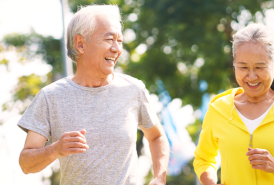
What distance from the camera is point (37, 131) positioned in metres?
2.26

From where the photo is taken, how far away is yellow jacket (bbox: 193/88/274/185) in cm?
227

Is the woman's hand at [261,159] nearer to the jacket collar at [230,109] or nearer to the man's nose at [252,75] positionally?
the jacket collar at [230,109]

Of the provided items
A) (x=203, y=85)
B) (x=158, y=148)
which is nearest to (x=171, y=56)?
(x=203, y=85)

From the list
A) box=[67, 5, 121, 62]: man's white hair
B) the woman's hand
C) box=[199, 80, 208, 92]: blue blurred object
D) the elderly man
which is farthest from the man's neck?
box=[199, 80, 208, 92]: blue blurred object

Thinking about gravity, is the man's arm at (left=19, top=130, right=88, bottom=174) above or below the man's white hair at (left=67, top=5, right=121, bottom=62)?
below

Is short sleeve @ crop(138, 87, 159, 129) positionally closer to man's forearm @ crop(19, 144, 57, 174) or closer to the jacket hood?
the jacket hood

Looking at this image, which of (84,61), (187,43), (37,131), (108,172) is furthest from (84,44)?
(187,43)

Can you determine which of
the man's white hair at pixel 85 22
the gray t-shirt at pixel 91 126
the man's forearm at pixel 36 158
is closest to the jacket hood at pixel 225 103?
the gray t-shirt at pixel 91 126

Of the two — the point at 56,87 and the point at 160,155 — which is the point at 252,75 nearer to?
the point at 160,155

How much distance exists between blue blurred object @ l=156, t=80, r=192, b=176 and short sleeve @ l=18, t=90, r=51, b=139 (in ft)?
19.9

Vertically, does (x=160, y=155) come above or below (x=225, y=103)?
below

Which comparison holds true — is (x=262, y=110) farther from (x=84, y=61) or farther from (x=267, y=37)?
(x=84, y=61)

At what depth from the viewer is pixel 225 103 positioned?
8.31ft

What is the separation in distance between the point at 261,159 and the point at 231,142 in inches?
11.0
